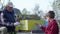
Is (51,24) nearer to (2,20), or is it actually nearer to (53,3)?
(2,20)

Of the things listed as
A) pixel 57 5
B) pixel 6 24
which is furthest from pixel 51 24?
pixel 57 5

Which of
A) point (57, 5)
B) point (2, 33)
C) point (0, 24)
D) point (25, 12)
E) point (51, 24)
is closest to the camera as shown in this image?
point (2, 33)

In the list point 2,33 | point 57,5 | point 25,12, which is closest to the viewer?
point 2,33

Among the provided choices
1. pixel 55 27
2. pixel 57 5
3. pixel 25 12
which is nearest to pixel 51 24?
pixel 55 27

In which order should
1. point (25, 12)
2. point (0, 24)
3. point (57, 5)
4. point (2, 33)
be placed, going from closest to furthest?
point (2, 33) → point (0, 24) → point (57, 5) → point (25, 12)

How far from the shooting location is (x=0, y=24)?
625 centimetres

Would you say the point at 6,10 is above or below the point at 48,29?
above

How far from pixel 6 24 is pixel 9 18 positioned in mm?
270

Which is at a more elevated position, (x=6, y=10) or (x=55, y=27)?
(x=6, y=10)

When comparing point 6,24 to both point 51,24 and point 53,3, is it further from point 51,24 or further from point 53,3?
point 53,3

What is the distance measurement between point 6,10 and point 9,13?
0.39ft

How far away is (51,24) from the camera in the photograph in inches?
219

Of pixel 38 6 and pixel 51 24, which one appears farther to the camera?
pixel 38 6

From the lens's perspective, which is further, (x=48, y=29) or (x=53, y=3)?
(x=53, y=3)
